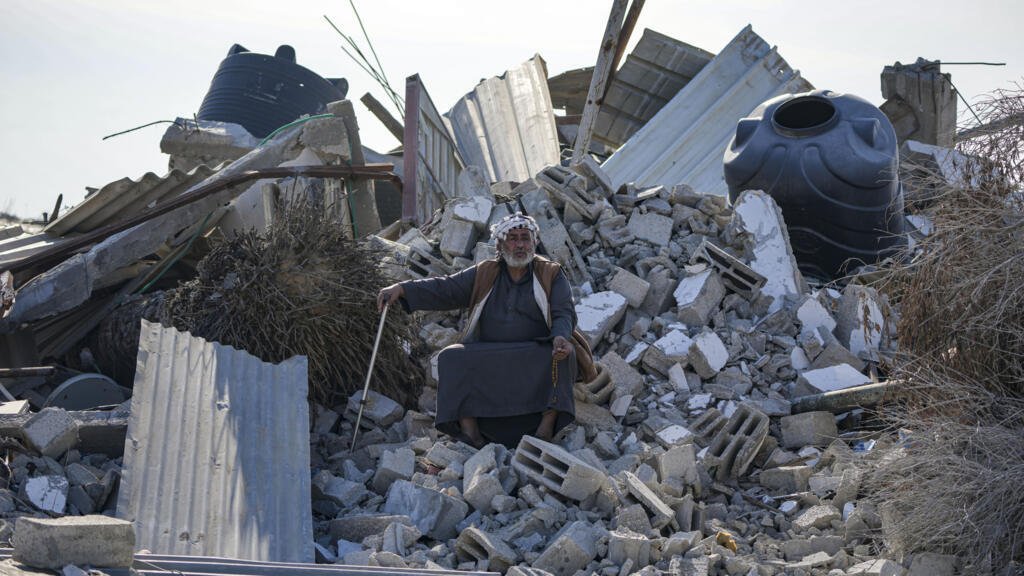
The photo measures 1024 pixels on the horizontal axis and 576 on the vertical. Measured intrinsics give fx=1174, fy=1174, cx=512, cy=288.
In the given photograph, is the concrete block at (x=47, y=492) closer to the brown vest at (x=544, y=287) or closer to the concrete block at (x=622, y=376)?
the brown vest at (x=544, y=287)

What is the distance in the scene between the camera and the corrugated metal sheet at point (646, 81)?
44.2 feet

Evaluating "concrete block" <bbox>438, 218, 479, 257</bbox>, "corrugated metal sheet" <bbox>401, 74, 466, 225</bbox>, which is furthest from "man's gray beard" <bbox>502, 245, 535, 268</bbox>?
"corrugated metal sheet" <bbox>401, 74, 466, 225</bbox>

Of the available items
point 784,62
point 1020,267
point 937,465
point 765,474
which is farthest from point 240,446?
point 784,62

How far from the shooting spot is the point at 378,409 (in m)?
6.53

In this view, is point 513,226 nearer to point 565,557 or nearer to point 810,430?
point 810,430

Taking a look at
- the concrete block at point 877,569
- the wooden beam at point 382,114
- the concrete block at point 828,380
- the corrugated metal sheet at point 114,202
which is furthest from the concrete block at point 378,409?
the wooden beam at point 382,114

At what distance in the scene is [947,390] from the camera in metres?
5.19

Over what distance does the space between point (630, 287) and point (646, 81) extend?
6777 millimetres

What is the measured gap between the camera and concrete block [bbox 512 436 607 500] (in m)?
5.25

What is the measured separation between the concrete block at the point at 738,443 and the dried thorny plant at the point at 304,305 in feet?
6.21

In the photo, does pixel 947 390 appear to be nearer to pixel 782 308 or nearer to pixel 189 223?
pixel 782 308

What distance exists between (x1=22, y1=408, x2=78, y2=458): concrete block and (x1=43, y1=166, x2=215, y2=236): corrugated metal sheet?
361 cm

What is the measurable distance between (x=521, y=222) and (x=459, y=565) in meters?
2.27

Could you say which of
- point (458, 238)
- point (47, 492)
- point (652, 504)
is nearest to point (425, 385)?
point (458, 238)
